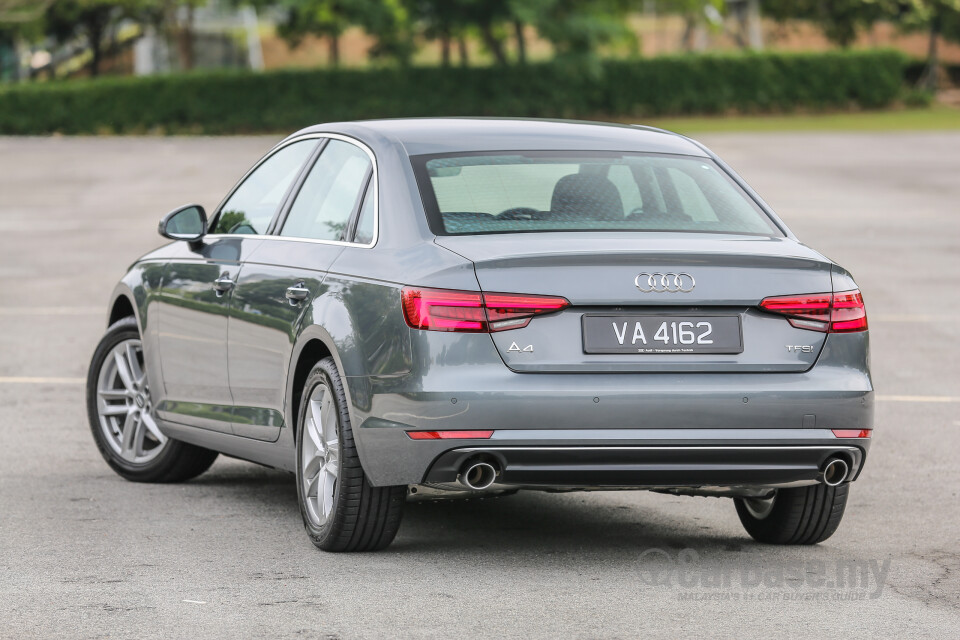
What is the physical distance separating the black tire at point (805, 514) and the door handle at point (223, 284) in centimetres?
230

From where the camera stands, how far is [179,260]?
7.74 metres

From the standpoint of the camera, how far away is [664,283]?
19.0 feet

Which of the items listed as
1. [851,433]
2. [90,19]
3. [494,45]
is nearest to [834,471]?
[851,433]

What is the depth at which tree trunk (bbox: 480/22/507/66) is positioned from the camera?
57591mm

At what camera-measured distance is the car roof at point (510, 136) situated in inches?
Answer: 263

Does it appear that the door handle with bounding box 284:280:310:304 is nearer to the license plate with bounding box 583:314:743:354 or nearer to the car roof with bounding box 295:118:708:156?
the car roof with bounding box 295:118:708:156

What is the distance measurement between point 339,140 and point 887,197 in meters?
22.8

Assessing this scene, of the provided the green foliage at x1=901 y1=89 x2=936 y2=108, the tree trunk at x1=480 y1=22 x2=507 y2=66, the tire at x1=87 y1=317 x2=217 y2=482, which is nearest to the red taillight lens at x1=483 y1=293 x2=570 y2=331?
the tire at x1=87 y1=317 x2=217 y2=482

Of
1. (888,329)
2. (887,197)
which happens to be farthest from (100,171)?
(888,329)

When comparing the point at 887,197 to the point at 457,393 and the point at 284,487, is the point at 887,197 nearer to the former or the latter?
the point at 284,487

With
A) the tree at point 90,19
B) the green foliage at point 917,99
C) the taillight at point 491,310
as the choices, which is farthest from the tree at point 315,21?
the taillight at point 491,310

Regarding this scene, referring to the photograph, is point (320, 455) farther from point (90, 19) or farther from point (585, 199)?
point (90, 19)

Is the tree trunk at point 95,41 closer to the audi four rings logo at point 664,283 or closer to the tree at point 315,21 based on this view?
the tree at point 315,21

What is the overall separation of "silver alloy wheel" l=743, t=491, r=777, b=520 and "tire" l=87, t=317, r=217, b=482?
2.52m
